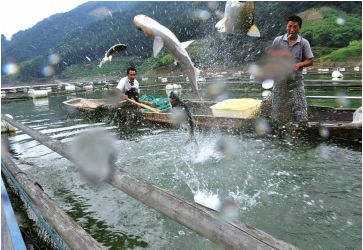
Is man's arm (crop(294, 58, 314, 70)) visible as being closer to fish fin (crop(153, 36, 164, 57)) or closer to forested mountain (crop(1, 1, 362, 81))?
forested mountain (crop(1, 1, 362, 81))

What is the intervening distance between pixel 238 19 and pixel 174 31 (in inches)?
2341

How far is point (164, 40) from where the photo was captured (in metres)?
4.77

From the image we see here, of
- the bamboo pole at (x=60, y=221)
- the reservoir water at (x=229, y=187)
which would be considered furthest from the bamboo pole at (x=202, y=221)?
the reservoir water at (x=229, y=187)

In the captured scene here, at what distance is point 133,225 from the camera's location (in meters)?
4.21

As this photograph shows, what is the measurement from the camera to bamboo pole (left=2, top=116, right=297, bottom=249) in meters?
1.60

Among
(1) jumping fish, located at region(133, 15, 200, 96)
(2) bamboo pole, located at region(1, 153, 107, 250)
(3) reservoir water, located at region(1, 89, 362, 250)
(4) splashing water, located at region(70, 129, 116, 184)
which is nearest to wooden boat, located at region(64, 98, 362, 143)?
(3) reservoir water, located at region(1, 89, 362, 250)

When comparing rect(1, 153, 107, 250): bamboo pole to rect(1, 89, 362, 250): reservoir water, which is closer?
rect(1, 153, 107, 250): bamboo pole

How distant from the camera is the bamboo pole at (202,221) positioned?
1.60 m

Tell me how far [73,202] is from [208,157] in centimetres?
299

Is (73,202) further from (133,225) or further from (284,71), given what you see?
(284,71)

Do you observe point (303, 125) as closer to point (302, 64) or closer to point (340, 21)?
point (302, 64)

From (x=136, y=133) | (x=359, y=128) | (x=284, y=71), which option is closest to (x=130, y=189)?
(x=284, y=71)

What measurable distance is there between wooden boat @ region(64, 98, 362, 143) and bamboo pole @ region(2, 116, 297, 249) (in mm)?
5486

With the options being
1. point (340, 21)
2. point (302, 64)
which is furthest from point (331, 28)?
point (302, 64)
